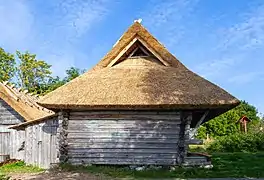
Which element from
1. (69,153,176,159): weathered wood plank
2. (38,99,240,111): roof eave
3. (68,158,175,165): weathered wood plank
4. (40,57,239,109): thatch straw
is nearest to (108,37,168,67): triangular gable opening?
(40,57,239,109): thatch straw

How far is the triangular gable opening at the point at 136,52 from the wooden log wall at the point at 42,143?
3.59 meters

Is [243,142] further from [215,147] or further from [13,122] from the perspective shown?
[13,122]

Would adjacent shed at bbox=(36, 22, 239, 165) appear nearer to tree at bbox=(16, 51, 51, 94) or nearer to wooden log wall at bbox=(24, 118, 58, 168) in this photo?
wooden log wall at bbox=(24, 118, 58, 168)

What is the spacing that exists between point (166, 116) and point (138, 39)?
3599 millimetres

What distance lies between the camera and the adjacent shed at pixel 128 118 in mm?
12836

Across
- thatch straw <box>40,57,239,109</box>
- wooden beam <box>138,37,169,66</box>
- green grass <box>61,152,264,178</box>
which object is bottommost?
green grass <box>61,152,264,178</box>

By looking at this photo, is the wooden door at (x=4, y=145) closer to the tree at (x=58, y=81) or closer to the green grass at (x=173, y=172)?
the green grass at (x=173, y=172)

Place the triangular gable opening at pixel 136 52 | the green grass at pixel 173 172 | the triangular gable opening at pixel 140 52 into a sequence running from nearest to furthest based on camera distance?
1. the green grass at pixel 173 172
2. the triangular gable opening at pixel 136 52
3. the triangular gable opening at pixel 140 52

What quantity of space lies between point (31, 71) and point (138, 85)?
31.6 metres

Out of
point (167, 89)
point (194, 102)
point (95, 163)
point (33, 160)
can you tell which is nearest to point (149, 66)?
point (167, 89)

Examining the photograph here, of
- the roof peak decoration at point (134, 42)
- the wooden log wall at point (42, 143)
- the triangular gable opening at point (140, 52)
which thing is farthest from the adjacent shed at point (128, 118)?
the triangular gable opening at point (140, 52)

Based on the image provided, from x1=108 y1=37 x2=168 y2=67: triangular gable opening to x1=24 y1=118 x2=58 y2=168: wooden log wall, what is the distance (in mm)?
3588

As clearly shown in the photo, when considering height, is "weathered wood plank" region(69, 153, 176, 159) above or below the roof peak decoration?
below

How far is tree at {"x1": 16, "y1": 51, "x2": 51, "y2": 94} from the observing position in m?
42.7
